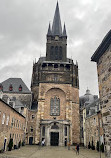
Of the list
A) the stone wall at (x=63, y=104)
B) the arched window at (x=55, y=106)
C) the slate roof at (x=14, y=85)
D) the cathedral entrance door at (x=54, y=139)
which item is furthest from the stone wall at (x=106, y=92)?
the slate roof at (x=14, y=85)

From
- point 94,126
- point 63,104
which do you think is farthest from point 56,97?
point 94,126

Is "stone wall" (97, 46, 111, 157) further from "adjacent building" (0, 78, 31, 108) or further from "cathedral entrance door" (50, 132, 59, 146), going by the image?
"adjacent building" (0, 78, 31, 108)

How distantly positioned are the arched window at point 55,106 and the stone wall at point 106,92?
106 ft

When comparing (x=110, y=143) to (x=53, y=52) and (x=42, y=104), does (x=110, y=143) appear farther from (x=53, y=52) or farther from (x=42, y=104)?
(x=53, y=52)

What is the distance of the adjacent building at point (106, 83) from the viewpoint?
637 cm

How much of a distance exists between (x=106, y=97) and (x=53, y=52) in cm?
4294

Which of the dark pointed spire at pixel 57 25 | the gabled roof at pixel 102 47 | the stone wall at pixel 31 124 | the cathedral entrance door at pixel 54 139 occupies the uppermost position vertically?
the dark pointed spire at pixel 57 25

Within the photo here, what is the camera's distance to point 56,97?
4012cm

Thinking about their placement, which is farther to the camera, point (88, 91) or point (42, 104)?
point (88, 91)

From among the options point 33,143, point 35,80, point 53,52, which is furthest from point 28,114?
point 53,52

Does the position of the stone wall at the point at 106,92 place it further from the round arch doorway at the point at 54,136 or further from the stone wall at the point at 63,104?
the stone wall at the point at 63,104

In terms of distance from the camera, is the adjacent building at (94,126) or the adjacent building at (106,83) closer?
the adjacent building at (106,83)

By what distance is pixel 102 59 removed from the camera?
7363mm

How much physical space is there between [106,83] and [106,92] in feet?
1.31
